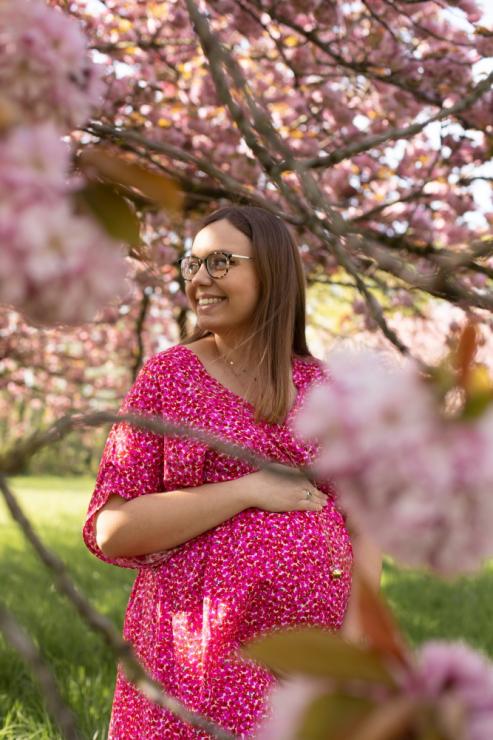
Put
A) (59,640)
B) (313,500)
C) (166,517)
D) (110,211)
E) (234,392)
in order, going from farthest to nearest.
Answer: (59,640) → (234,392) → (313,500) → (166,517) → (110,211)

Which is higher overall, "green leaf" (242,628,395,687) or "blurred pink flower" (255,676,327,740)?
"green leaf" (242,628,395,687)

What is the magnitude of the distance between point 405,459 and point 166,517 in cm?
142

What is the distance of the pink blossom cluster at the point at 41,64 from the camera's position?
613 mm

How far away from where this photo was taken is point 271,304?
2.12 m

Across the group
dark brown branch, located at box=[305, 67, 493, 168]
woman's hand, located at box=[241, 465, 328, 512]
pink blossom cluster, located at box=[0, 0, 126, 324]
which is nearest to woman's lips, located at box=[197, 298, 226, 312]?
woman's hand, located at box=[241, 465, 328, 512]

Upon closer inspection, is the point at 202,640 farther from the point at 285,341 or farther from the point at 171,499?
the point at 285,341

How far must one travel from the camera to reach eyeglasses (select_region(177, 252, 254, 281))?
2061 millimetres

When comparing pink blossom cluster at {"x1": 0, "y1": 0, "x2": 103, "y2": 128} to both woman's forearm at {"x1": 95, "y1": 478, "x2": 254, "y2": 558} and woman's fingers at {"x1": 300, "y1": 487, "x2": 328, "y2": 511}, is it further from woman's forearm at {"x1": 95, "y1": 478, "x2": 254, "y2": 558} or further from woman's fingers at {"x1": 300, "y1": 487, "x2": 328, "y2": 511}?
woman's fingers at {"x1": 300, "y1": 487, "x2": 328, "y2": 511}

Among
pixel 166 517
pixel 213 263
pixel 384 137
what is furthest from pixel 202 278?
pixel 384 137

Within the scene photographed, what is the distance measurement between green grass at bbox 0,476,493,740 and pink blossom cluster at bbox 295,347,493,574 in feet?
6.74

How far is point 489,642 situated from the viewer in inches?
175

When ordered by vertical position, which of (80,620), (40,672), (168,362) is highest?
(168,362)

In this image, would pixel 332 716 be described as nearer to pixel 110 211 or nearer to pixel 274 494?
pixel 110 211

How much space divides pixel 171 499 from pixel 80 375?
334 inches
